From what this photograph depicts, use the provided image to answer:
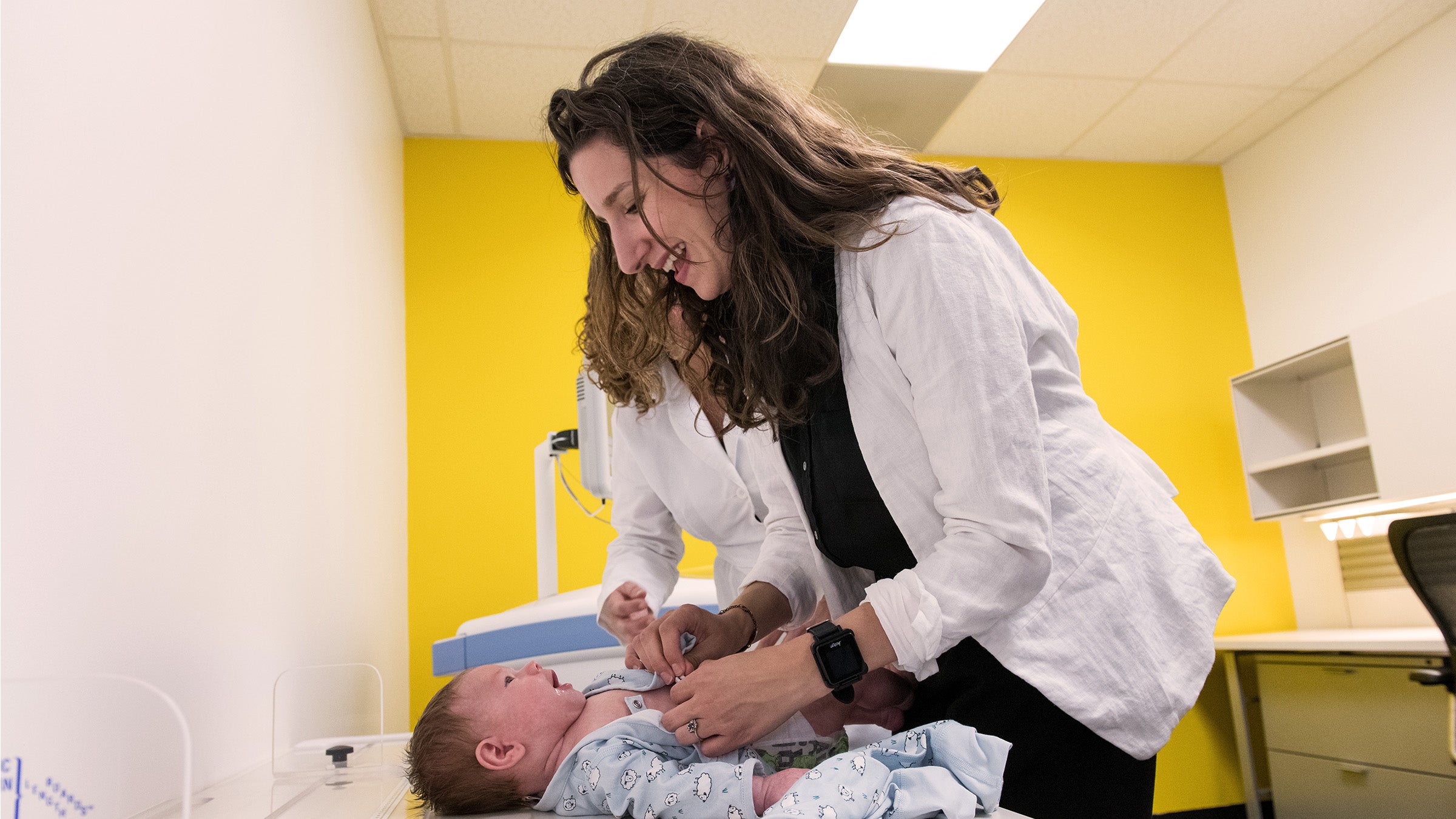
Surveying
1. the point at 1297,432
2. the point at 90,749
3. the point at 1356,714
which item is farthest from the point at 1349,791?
the point at 90,749

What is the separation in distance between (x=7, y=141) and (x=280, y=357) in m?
0.88

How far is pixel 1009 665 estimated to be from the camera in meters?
1.00

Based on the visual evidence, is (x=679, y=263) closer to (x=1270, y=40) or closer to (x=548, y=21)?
(x=548, y=21)

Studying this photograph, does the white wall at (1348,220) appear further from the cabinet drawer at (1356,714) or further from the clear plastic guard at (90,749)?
the clear plastic guard at (90,749)

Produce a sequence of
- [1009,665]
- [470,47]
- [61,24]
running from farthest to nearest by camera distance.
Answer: [470,47]
[1009,665]
[61,24]

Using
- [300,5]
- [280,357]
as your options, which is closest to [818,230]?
[280,357]

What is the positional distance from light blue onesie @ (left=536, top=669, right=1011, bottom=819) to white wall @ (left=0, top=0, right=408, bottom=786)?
1.57 feet

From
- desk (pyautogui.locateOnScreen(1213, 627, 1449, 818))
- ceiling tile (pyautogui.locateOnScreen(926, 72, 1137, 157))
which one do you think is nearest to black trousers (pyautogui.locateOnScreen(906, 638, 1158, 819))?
desk (pyautogui.locateOnScreen(1213, 627, 1449, 818))

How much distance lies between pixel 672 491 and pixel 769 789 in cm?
83

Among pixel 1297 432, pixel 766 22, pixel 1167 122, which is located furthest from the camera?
pixel 1167 122

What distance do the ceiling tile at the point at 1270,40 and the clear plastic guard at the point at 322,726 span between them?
3.52 m

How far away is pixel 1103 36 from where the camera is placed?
3.47 m

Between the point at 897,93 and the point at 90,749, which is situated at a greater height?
the point at 897,93

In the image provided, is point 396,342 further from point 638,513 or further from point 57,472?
point 57,472
